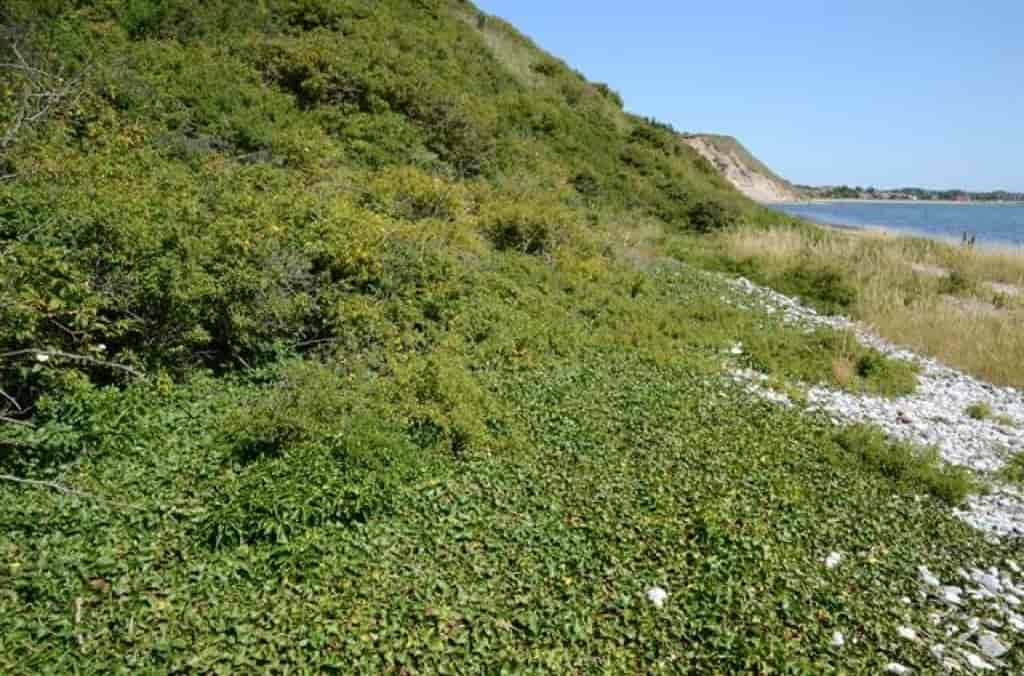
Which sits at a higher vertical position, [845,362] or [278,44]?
[278,44]

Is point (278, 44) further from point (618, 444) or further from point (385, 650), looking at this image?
point (385, 650)

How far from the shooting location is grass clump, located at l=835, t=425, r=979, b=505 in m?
5.86

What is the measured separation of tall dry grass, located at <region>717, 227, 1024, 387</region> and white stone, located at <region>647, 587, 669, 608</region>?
8923 mm

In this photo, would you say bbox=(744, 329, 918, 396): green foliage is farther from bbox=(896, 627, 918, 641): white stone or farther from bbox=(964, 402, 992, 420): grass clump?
bbox=(896, 627, 918, 641): white stone

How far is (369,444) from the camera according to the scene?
4.87 metres

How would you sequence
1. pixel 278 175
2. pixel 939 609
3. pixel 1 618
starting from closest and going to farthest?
pixel 1 618 → pixel 939 609 → pixel 278 175

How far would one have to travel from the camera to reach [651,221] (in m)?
20.0

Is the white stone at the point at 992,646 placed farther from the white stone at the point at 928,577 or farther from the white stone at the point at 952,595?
the white stone at the point at 928,577

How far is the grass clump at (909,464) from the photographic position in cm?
586

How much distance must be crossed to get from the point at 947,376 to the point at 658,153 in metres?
17.0

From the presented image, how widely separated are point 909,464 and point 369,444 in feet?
17.5

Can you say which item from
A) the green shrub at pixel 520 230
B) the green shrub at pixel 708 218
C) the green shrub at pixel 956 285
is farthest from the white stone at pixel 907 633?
the green shrub at pixel 708 218

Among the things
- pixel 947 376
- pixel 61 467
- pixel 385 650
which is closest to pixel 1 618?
pixel 61 467

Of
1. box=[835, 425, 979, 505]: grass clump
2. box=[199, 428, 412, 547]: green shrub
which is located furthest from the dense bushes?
box=[835, 425, 979, 505]: grass clump
